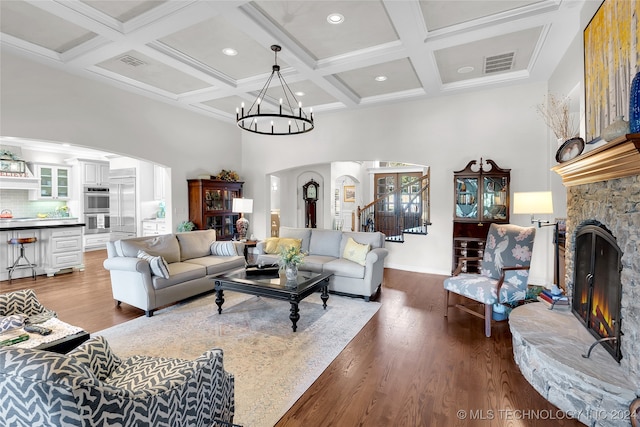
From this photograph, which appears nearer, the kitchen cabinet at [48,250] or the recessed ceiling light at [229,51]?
the recessed ceiling light at [229,51]

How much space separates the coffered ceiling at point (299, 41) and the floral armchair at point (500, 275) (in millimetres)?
2464

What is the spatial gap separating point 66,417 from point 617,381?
2907 mm

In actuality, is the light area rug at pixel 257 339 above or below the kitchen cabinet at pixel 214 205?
below

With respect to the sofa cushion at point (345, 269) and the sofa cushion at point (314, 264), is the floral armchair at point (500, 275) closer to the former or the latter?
the sofa cushion at point (345, 269)

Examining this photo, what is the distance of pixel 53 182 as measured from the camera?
26.8ft

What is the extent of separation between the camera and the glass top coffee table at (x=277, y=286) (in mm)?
3481

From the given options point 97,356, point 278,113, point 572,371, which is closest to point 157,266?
point 97,356

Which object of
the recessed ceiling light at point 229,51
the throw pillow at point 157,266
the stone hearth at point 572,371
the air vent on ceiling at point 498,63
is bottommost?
the stone hearth at point 572,371

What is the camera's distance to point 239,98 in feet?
20.5

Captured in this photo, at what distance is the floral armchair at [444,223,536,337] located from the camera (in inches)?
135

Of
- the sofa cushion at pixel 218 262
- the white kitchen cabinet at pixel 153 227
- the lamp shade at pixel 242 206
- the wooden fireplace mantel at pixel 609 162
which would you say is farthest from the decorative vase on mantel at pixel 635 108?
the white kitchen cabinet at pixel 153 227

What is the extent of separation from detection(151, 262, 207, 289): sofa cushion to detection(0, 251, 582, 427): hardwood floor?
50 cm

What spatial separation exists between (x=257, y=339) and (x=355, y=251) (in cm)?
214

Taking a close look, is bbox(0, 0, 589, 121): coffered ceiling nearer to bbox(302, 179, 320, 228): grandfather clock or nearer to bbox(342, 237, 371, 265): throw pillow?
bbox(342, 237, 371, 265): throw pillow
